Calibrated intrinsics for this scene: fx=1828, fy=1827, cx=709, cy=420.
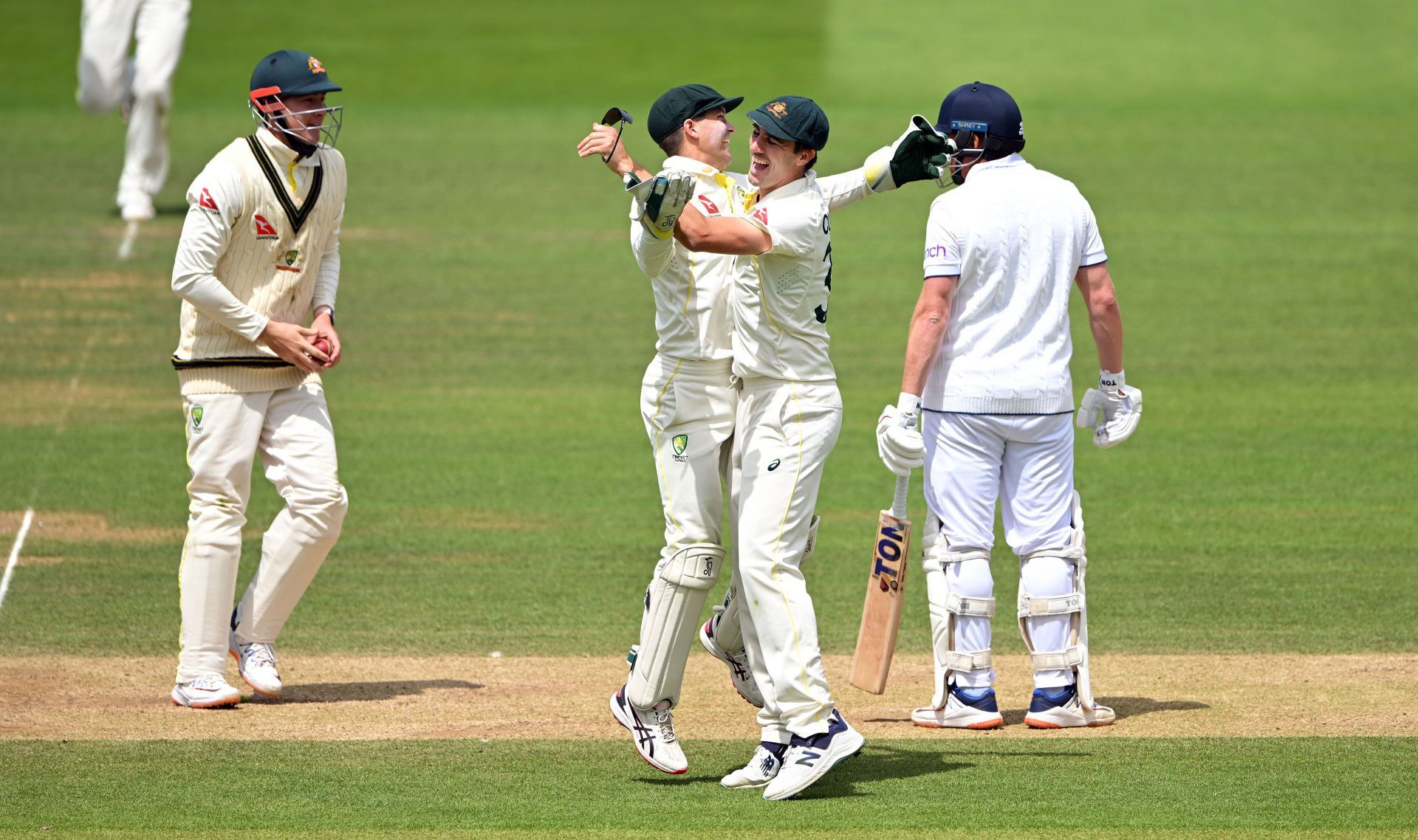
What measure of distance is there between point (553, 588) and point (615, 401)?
4.51m

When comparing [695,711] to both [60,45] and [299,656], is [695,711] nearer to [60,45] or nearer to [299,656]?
[299,656]

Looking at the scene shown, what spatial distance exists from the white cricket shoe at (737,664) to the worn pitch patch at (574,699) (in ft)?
0.52

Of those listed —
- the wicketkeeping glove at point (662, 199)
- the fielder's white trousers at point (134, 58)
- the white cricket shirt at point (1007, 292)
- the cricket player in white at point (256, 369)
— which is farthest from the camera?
the fielder's white trousers at point (134, 58)

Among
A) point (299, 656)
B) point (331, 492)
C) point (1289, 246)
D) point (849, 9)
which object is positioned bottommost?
point (299, 656)

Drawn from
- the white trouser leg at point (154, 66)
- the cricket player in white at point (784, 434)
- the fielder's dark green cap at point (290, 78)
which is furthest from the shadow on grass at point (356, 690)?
the white trouser leg at point (154, 66)

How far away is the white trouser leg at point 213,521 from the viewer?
24.4 feet

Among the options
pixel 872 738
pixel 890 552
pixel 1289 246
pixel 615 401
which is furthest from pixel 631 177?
pixel 1289 246

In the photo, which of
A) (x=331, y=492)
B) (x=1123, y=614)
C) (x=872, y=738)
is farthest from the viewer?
(x=1123, y=614)

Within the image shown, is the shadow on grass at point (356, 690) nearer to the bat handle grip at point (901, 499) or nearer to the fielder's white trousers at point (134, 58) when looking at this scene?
the bat handle grip at point (901, 499)

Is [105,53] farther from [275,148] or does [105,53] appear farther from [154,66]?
[275,148]

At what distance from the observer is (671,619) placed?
255 inches

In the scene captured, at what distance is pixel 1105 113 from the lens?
24062mm

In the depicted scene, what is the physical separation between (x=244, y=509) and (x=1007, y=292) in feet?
10.6

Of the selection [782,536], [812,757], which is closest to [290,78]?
[782,536]
